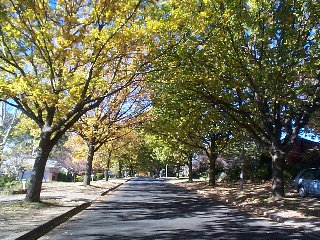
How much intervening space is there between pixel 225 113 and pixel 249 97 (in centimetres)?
200

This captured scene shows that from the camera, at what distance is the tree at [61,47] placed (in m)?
13.4

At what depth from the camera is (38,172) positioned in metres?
15.7

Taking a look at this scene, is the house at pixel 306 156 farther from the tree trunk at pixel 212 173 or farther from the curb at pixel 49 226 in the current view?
the curb at pixel 49 226

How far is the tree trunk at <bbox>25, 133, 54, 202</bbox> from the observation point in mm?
15523

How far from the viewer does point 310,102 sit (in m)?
16.5

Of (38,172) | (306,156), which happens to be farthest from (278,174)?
(306,156)

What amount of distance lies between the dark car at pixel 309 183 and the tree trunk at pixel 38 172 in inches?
501

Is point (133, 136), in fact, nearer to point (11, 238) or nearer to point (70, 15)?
point (70, 15)

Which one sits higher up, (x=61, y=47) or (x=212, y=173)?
(x=61, y=47)

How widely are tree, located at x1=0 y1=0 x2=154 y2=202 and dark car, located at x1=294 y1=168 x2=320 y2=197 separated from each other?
10.8 metres

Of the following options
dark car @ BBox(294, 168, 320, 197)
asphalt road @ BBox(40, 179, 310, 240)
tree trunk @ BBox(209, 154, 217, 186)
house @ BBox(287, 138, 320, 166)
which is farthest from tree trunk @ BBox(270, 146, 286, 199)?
tree trunk @ BBox(209, 154, 217, 186)

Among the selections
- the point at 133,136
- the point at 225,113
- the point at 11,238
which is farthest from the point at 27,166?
the point at 11,238

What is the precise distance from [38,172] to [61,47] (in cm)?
499

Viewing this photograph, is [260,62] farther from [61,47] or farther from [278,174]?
[61,47]
